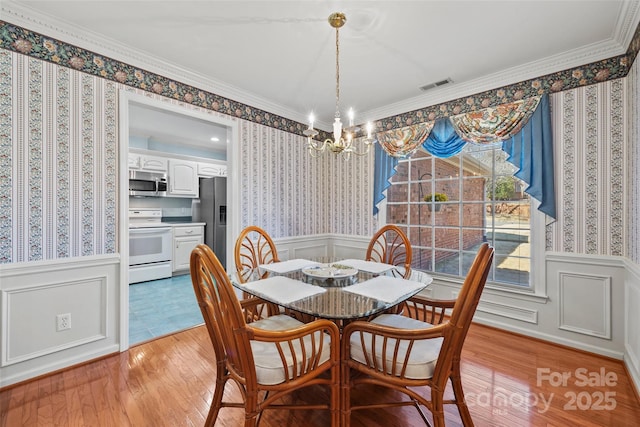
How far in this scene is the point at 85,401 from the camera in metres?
1.67

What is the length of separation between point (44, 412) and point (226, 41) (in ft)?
8.73

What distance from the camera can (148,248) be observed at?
→ 14.0 ft

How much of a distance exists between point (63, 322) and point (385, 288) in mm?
2296

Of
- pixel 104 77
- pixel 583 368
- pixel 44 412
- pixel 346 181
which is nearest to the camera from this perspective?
pixel 44 412

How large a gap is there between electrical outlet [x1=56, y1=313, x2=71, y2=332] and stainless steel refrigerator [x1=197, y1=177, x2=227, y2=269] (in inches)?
107

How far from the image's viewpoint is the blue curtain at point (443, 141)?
287 cm

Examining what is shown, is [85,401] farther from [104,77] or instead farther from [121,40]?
[121,40]

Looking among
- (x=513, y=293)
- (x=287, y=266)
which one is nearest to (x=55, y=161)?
(x=287, y=266)

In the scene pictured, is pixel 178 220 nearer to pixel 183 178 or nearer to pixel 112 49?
pixel 183 178

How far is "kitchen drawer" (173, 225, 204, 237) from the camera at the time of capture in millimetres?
4688

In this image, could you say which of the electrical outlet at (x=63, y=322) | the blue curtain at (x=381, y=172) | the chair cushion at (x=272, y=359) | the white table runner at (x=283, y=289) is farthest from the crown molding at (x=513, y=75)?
the electrical outlet at (x=63, y=322)

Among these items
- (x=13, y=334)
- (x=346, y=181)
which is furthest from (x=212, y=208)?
(x=13, y=334)

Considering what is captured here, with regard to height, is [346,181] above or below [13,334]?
above

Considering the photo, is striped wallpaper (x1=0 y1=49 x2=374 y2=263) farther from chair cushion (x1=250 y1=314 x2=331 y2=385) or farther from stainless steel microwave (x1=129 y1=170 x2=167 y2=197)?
stainless steel microwave (x1=129 y1=170 x2=167 y2=197)
